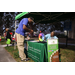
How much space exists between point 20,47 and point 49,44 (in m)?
1.36

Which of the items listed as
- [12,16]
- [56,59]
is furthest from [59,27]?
[56,59]

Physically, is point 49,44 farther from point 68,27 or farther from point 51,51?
point 68,27

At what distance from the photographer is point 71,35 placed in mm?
16812

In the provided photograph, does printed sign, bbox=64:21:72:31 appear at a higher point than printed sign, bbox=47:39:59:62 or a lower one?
higher

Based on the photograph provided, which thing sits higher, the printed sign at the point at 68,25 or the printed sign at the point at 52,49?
the printed sign at the point at 68,25

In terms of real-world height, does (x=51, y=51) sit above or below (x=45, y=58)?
above

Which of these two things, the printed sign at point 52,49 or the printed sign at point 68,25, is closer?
the printed sign at point 52,49

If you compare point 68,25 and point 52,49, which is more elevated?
point 68,25

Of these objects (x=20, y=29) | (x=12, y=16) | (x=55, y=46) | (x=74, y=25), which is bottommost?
(x=55, y=46)

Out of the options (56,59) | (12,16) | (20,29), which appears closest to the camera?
(56,59)

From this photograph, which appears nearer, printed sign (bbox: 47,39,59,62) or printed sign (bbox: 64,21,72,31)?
printed sign (bbox: 47,39,59,62)

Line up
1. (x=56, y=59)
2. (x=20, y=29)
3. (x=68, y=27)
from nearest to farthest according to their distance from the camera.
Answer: (x=56, y=59)
(x=20, y=29)
(x=68, y=27)

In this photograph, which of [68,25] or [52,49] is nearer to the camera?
[52,49]

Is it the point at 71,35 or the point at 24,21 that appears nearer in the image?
the point at 24,21
